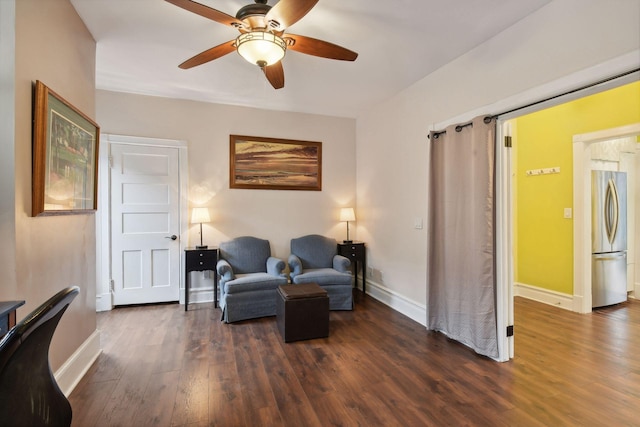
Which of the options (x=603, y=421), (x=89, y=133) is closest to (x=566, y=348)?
(x=603, y=421)

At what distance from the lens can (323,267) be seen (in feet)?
13.6

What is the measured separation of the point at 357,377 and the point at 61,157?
252 centimetres

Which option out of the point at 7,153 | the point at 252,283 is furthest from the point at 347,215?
the point at 7,153

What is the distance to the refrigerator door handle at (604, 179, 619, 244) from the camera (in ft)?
12.3

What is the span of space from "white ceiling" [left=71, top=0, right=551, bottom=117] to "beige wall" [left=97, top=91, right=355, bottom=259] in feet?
0.76

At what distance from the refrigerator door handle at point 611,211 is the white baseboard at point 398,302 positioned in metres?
2.71

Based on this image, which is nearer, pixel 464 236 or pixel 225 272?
pixel 464 236

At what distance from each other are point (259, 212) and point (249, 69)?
6.23 feet

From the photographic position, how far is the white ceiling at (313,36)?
6.94ft

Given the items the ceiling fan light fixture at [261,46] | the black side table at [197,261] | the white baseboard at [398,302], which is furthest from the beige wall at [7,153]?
the white baseboard at [398,302]

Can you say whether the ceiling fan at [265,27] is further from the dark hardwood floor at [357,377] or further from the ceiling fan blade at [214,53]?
the dark hardwood floor at [357,377]

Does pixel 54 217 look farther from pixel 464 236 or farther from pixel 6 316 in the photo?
pixel 464 236

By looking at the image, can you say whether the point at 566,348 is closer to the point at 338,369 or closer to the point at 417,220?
the point at 417,220

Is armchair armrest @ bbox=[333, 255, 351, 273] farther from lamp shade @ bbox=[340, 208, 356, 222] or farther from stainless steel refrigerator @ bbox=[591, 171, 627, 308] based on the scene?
stainless steel refrigerator @ bbox=[591, 171, 627, 308]
